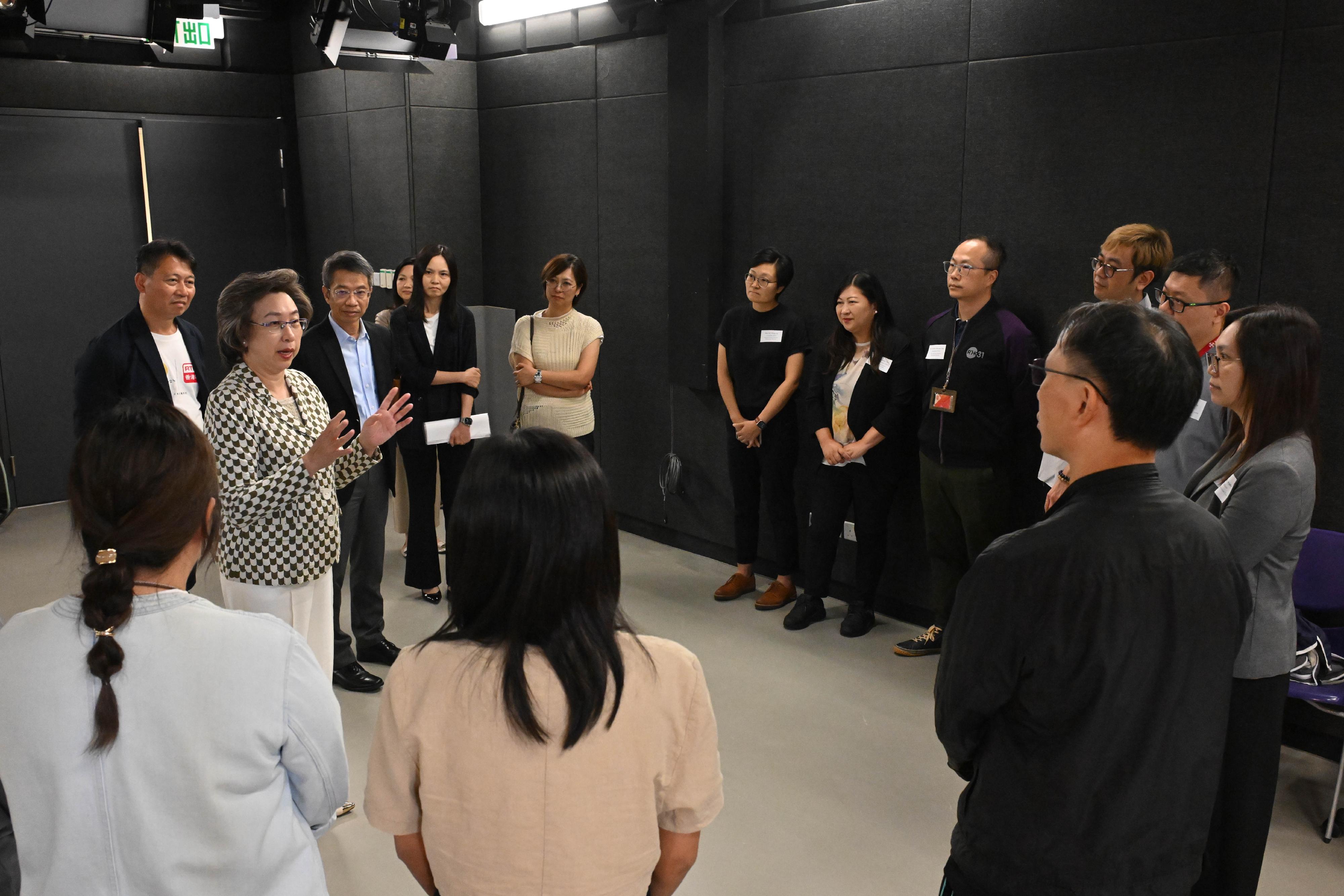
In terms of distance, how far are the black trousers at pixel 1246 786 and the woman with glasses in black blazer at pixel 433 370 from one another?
10.5 feet

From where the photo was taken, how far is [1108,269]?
140 inches

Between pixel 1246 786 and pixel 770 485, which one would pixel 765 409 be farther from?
pixel 1246 786

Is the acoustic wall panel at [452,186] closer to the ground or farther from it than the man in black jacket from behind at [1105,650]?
farther from it

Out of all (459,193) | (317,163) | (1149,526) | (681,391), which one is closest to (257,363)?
(1149,526)

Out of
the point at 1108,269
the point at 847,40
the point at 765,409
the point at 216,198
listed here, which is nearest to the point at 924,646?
the point at 765,409

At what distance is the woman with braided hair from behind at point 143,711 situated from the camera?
1.27m

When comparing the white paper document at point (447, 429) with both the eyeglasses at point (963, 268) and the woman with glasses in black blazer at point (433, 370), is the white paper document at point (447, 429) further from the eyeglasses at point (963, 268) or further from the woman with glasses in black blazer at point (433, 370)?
the eyeglasses at point (963, 268)

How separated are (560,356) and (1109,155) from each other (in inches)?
100

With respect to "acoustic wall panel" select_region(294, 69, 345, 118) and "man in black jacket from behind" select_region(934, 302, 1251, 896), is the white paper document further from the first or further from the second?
"acoustic wall panel" select_region(294, 69, 345, 118)

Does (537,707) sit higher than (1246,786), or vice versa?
(537,707)

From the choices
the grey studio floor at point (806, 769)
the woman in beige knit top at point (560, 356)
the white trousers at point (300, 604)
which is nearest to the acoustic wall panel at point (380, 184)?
the woman in beige knit top at point (560, 356)

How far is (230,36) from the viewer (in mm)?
6926

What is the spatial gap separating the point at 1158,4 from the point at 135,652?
3844 millimetres

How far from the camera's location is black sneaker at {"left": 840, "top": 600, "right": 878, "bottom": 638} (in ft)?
14.8
